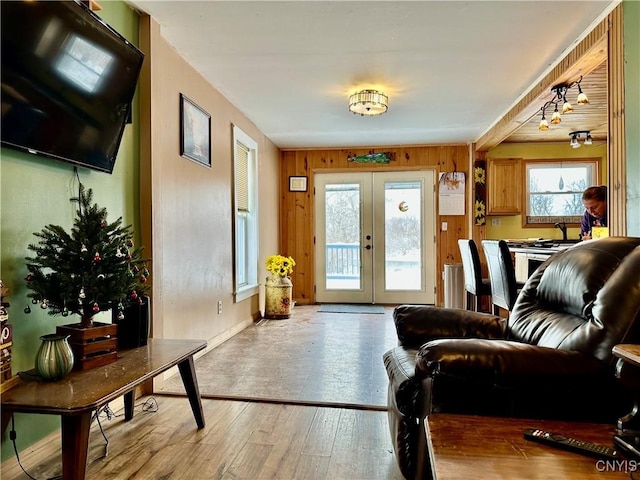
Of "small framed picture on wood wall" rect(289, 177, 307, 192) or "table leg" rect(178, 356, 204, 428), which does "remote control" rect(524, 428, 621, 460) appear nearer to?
"table leg" rect(178, 356, 204, 428)

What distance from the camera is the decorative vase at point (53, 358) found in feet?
4.93

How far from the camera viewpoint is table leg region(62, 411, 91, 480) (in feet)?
4.30

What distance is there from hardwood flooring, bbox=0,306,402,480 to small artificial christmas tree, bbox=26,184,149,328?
0.62m

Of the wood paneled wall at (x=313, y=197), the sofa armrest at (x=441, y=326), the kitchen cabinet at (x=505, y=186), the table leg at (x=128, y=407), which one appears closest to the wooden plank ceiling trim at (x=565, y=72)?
the kitchen cabinet at (x=505, y=186)

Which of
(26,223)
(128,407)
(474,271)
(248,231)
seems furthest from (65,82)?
(474,271)

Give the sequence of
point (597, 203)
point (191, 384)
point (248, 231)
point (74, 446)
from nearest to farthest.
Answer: point (74, 446)
point (191, 384)
point (597, 203)
point (248, 231)

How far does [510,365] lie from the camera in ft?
4.04

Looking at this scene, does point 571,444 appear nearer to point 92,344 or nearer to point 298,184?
point 92,344

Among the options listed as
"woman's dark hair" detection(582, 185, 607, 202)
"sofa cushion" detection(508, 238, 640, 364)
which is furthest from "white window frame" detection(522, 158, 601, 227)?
"sofa cushion" detection(508, 238, 640, 364)

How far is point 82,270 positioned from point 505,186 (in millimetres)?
5404

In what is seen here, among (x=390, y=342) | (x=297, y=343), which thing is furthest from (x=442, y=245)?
(x=297, y=343)

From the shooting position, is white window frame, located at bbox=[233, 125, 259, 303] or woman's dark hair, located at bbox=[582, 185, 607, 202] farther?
white window frame, located at bbox=[233, 125, 259, 303]

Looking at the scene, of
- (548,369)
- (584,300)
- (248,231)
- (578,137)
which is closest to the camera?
(548,369)

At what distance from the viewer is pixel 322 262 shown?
20.1 ft
